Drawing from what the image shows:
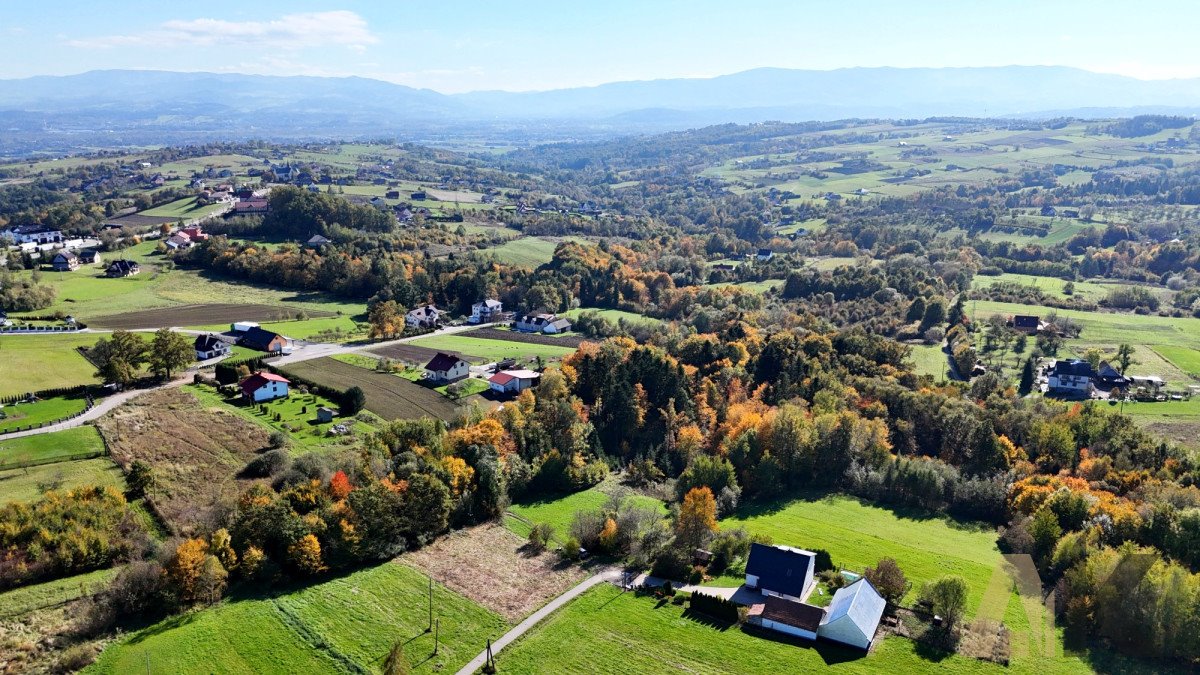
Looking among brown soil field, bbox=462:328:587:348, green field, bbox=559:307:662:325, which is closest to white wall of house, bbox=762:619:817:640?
brown soil field, bbox=462:328:587:348

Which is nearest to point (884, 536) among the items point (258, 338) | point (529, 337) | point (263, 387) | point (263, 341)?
point (263, 387)

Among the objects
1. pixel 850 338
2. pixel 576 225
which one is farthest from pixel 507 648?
pixel 576 225

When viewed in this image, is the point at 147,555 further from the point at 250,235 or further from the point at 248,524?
the point at 250,235

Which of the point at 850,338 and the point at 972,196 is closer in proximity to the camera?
the point at 850,338

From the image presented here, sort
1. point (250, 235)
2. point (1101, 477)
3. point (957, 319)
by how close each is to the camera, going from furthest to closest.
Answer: point (250, 235) < point (957, 319) < point (1101, 477)

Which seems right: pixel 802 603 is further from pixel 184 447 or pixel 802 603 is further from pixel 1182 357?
pixel 1182 357

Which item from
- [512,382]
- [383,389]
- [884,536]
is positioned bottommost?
[884,536]

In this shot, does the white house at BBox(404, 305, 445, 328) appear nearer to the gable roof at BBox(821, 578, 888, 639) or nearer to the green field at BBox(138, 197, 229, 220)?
the gable roof at BBox(821, 578, 888, 639)
